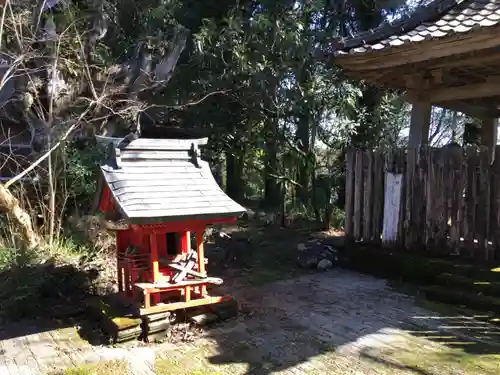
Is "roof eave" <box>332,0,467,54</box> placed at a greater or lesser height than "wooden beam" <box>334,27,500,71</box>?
greater

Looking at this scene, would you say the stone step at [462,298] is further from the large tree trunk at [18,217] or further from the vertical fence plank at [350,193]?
the large tree trunk at [18,217]

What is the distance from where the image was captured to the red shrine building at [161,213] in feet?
13.5

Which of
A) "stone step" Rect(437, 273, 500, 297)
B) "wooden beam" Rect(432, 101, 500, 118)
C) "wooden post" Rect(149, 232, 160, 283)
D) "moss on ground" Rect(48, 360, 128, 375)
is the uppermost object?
"wooden beam" Rect(432, 101, 500, 118)

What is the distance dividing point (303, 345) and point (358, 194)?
10.9 feet

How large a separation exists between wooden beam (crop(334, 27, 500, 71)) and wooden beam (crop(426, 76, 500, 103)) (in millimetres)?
1003

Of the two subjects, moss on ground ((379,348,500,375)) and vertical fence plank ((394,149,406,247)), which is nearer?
moss on ground ((379,348,500,375))

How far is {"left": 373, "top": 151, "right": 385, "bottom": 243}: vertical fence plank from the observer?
21.1 ft

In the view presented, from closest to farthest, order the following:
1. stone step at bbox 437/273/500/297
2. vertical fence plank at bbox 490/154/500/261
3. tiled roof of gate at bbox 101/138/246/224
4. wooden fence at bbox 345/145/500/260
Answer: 1. tiled roof of gate at bbox 101/138/246/224
2. stone step at bbox 437/273/500/297
3. vertical fence plank at bbox 490/154/500/261
4. wooden fence at bbox 345/145/500/260

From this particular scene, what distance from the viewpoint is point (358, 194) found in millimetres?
6742

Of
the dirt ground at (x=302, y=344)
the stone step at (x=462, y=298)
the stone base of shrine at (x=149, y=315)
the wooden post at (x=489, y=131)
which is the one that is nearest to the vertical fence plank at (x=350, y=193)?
the dirt ground at (x=302, y=344)

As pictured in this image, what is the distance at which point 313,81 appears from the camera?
28.9 ft

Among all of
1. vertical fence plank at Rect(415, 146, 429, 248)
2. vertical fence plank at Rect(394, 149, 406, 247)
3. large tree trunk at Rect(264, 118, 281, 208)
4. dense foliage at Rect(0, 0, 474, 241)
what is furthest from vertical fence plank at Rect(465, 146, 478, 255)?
large tree trunk at Rect(264, 118, 281, 208)

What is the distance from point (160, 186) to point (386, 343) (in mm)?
2662

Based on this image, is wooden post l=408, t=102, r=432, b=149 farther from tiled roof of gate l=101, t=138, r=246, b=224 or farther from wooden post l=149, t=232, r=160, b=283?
wooden post l=149, t=232, r=160, b=283
